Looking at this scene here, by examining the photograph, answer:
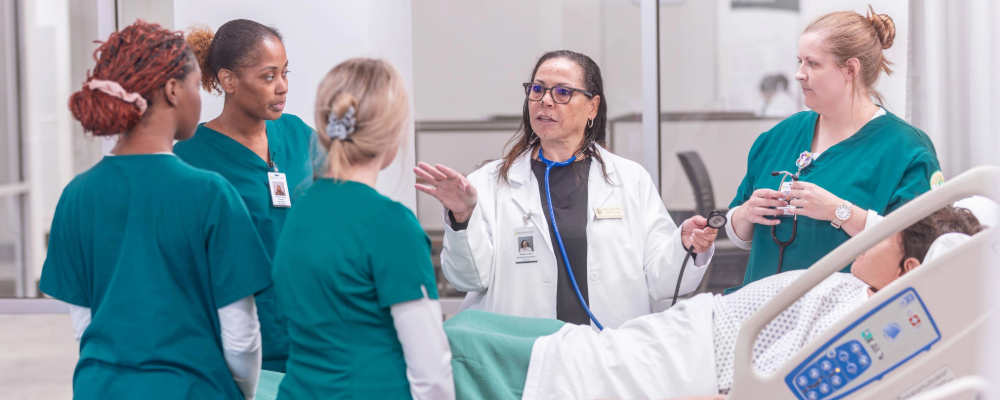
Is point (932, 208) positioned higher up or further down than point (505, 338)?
higher up

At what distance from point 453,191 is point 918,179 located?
1223mm

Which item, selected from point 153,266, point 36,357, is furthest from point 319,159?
point 36,357

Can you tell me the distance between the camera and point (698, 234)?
2.07 meters

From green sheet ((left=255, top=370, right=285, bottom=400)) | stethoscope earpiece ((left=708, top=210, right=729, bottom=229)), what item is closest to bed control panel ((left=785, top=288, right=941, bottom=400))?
stethoscope earpiece ((left=708, top=210, right=729, bottom=229))

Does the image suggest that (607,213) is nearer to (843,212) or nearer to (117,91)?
(843,212)

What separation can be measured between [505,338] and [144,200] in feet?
3.03

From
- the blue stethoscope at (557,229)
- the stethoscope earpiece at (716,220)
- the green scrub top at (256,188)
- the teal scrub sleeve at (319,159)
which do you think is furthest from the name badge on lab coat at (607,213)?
the teal scrub sleeve at (319,159)

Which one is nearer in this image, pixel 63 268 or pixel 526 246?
pixel 63 268

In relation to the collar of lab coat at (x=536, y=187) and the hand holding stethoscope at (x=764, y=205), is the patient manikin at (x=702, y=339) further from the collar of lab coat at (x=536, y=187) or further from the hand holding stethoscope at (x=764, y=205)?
the collar of lab coat at (x=536, y=187)

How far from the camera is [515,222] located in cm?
222

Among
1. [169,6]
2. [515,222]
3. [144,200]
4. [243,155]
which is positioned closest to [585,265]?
[515,222]

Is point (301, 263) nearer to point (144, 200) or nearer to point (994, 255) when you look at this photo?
point (144, 200)

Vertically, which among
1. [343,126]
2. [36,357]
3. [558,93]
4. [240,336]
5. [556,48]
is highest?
[556,48]

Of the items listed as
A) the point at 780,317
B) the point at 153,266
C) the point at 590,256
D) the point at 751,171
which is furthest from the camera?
the point at 751,171
